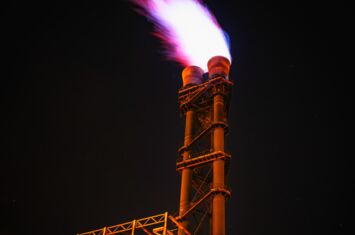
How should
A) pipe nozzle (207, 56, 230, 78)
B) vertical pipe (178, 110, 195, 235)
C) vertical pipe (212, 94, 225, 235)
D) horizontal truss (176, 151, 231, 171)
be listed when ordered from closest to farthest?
vertical pipe (212, 94, 225, 235), vertical pipe (178, 110, 195, 235), horizontal truss (176, 151, 231, 171), pipe nozzle (207, 56, 230, 78)

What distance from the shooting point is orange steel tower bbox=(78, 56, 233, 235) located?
39938mm

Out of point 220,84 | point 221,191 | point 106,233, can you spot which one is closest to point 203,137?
point 220,84

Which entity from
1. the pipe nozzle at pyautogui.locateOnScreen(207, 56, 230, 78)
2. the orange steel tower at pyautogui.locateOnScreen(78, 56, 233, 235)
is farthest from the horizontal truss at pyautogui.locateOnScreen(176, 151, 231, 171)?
the pipe nozzle at pyautogui.locateOnScreen(207, 56, 230, 78)

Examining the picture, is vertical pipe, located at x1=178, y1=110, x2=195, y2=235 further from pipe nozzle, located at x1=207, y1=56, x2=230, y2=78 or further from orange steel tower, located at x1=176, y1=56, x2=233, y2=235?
pipe nozzle, located at x1=207, y1=56, x2=230, y2=78

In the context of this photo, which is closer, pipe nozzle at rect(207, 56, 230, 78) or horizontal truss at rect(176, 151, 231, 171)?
horizontal truss at rect(176, 151, 231, 171)

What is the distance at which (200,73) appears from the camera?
170ft

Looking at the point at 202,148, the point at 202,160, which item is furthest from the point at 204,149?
the point at 202,160

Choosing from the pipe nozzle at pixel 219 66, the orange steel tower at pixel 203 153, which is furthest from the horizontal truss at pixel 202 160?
the pipe nozzle at pixel 219 66

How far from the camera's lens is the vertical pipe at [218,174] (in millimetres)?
38312

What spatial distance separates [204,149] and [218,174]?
7.91 metres

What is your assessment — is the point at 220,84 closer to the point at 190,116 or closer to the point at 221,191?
the point at 190,116

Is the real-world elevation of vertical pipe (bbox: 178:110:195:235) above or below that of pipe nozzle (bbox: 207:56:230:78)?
below

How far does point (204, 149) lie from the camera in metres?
48.7

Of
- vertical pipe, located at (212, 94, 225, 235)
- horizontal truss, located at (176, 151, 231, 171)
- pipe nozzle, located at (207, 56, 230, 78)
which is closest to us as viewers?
vertical pipe, located at (212, 94, 225, 235)
